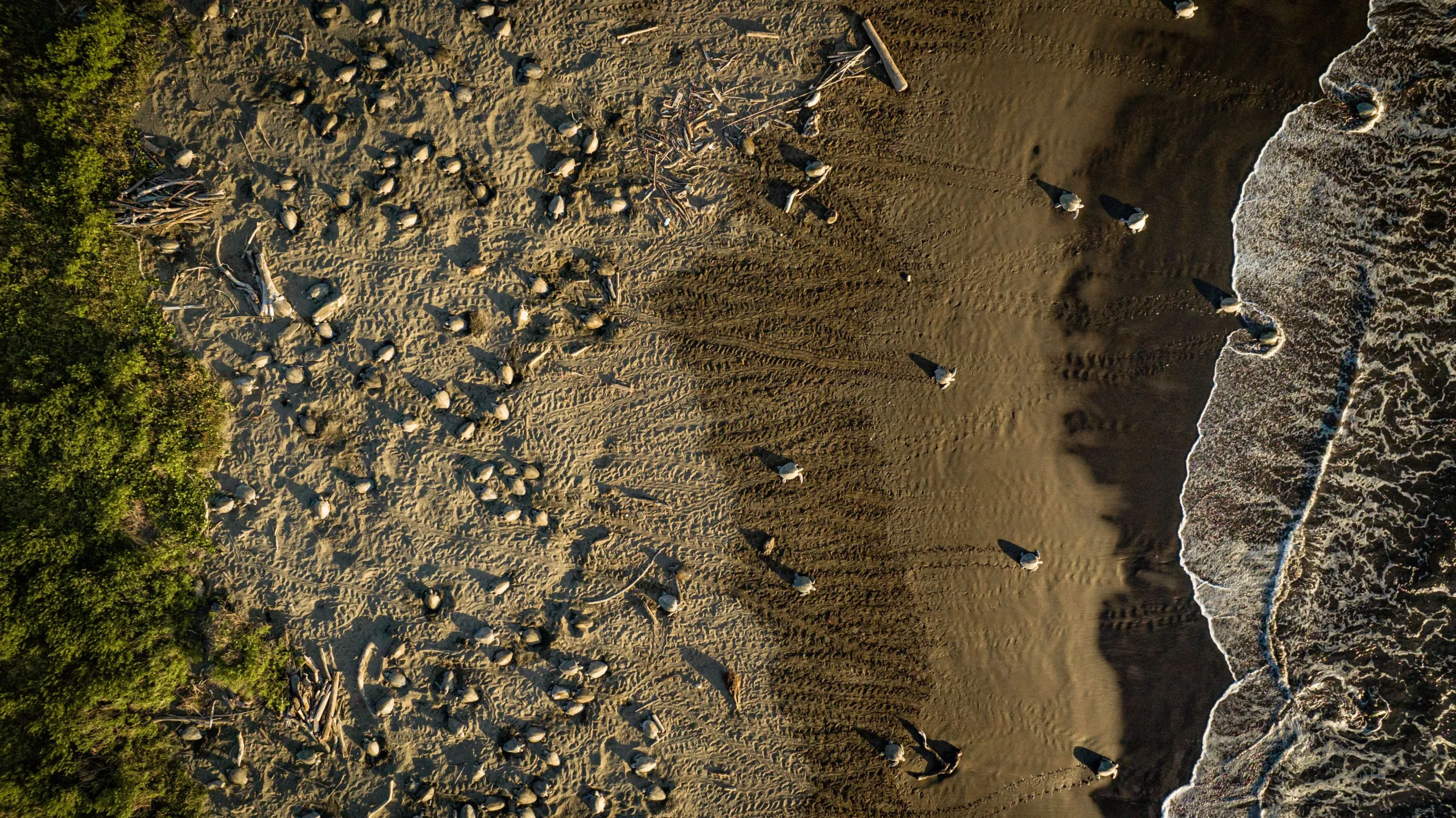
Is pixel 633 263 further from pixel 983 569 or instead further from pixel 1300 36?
pixel 1300 36

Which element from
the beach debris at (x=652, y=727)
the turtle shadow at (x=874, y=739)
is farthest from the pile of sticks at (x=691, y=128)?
the turtle shadow at (x=874, y=739)

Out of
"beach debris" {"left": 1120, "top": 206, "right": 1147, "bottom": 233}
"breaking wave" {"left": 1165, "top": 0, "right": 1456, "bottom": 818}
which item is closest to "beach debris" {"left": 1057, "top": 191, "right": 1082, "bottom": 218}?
"beach debris" {"left": 1120, "top": 206, "right": 1147, "bottom": 233}

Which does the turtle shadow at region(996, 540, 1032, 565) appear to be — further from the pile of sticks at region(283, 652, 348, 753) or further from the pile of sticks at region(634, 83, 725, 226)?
the pile of sticks at region(283, 652, 348, 753)

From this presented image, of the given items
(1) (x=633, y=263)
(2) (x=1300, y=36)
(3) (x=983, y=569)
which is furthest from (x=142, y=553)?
(2) (x=1300, y=36)

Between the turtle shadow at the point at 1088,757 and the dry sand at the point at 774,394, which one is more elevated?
the dry sand at the point at 774,394

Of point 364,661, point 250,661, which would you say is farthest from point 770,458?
point 250,661

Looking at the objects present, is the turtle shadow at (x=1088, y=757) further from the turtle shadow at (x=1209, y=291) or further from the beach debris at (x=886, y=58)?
the beach debris at (x=886, y=58)

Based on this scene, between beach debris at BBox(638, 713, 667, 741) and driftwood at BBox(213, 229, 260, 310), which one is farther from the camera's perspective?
beach debris at BBox(638, 713, 667, 741)
